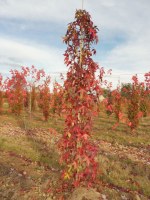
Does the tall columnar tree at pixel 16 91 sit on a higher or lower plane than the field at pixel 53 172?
higher

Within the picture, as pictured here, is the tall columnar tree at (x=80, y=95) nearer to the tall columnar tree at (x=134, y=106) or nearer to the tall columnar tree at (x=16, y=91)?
the tall columnar tree at (x=134, y=106)

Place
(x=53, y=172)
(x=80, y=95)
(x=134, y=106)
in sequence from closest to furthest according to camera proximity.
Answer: (x=80, y=95) → (x=53, y=172) → (x=134, y=106)

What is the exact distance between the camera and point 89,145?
18.6 ft

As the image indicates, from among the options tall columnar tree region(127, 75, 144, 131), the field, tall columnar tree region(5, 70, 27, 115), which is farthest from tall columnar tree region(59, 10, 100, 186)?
tall columnar tree region(5, 70, 27, 115)

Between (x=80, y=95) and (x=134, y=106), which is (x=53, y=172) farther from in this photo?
(x=134, y=106)

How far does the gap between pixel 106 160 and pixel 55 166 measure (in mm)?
2212

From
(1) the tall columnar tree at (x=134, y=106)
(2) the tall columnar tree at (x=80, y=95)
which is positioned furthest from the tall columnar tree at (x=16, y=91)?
(2) the tall columnar tree at (x=80, y=95)

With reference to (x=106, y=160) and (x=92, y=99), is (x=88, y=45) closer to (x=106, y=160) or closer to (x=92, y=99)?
(x=92, y=99)

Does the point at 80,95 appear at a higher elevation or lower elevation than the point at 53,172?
higher

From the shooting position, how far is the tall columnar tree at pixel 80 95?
552cm

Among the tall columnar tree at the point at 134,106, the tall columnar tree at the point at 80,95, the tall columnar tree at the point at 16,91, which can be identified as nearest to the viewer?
the tall columnar tree at the point at 80,95

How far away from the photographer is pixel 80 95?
560 centimetres

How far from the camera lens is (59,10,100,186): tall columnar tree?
217 inches

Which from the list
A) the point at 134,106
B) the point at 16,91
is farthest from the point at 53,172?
the point at 16,91
